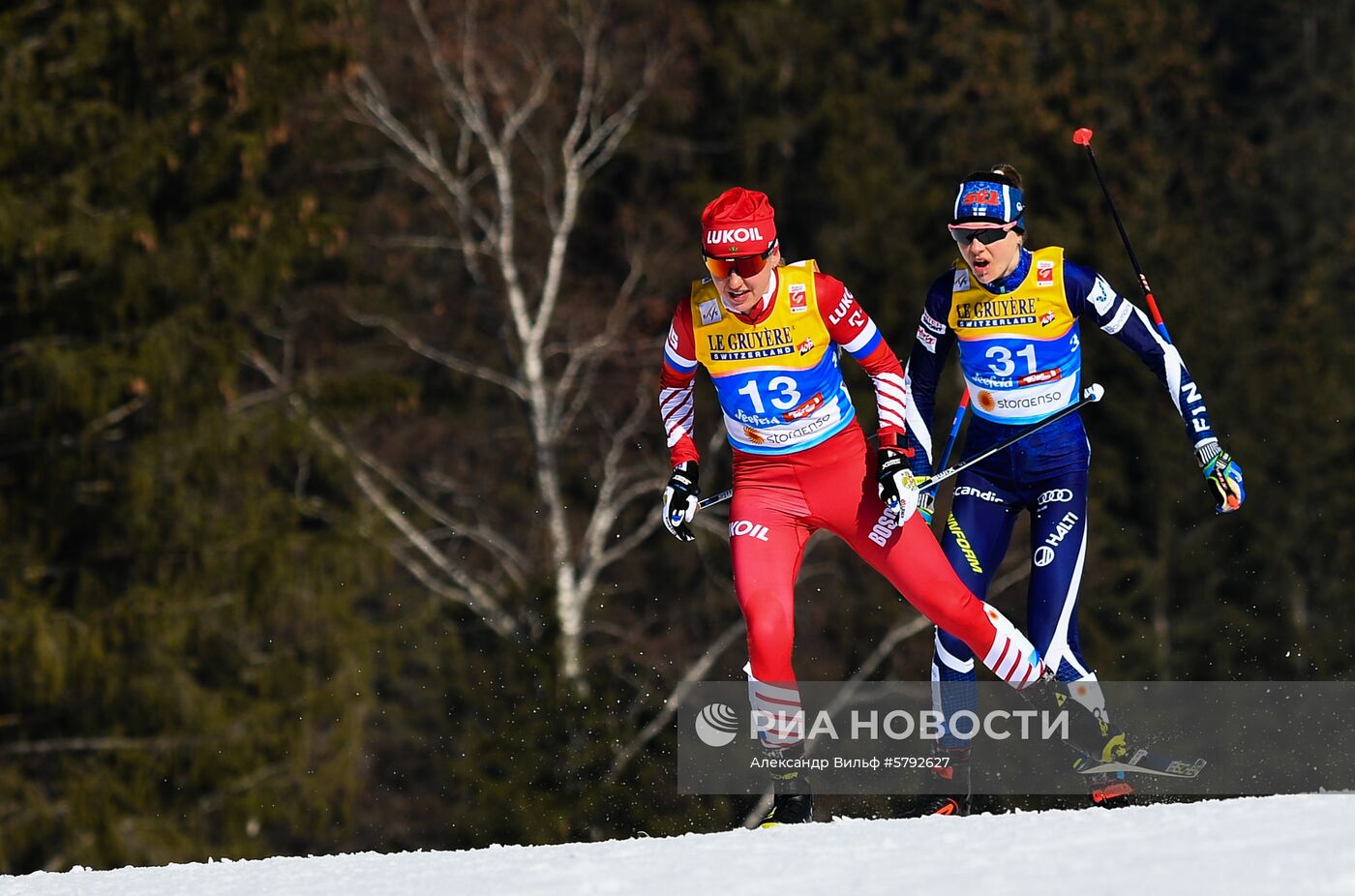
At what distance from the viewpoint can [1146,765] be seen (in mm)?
7910

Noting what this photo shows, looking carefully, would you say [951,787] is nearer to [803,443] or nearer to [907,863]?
[803,443]

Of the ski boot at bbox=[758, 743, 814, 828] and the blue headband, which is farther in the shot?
the blue headband

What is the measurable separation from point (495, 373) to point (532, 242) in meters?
2.91

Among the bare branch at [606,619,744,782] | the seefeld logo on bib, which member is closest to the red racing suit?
the seefeld logo on bib

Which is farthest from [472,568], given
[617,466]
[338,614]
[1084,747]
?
[1084,747]

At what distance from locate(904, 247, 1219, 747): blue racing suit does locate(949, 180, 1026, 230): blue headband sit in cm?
19

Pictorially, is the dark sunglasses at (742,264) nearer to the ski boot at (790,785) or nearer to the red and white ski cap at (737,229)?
the red and white ski cap at (737,229)

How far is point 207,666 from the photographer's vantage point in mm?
18875

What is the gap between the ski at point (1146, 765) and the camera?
789 cm

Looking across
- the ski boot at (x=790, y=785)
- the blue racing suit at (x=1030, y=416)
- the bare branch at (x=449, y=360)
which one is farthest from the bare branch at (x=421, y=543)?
the ski boot at (x=790, y=785)

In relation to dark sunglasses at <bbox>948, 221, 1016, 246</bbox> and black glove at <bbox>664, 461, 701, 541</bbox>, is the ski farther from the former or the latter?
dark sunglasses at <bbox>948, 221, 1016, 246</bbox>

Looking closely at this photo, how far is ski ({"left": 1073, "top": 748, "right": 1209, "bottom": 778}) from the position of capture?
7.89 meters

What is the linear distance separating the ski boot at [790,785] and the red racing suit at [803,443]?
0.07 meters

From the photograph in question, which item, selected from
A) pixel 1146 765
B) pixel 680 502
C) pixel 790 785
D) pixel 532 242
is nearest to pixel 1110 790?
pixel 1146 765
